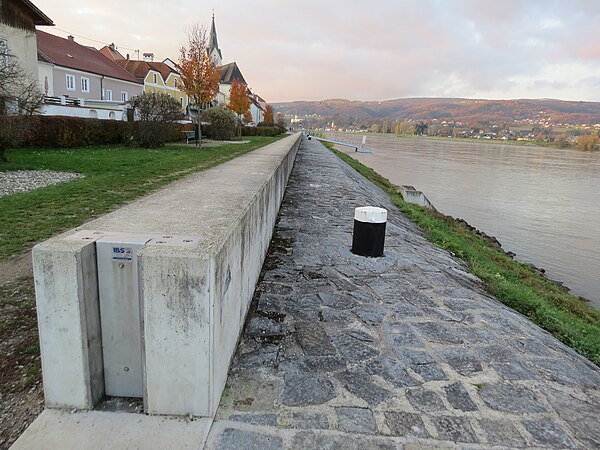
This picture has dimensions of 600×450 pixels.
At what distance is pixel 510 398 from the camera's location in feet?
9.53

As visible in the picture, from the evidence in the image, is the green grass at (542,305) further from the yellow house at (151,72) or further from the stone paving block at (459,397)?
the yellow house at (151,72)

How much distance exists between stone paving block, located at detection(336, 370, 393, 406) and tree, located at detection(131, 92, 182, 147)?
19894 millimetres

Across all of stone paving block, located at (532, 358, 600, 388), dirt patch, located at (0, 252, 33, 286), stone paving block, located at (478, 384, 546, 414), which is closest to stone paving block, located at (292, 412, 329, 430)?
stone paving block, located at (478, 384, 546, 414)

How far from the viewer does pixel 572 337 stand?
480cm

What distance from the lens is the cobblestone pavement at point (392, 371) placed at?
247 cm

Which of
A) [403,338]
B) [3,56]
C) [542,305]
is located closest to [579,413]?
[403,338]

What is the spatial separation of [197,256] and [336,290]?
2607 millimetres

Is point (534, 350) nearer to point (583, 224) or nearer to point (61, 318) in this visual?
point (61, 318)

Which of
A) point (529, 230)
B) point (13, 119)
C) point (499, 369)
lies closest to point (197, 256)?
point (499, 369)

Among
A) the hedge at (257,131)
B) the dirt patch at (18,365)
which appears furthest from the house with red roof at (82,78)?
the dirt patch at (18,365)

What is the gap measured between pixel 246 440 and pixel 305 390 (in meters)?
0.60

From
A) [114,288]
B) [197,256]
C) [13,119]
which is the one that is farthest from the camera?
[13,119]

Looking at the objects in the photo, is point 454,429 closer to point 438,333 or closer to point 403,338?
point 403,338

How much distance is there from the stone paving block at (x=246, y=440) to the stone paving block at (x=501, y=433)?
3.93 feet
